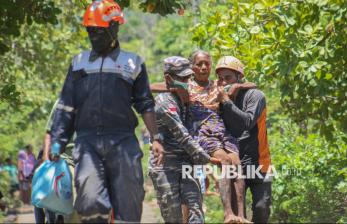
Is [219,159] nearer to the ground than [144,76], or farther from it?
nearer to the ground

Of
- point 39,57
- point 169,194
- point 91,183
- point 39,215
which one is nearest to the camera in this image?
point 91,183

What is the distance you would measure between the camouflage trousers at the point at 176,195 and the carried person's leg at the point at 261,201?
2.59 feet

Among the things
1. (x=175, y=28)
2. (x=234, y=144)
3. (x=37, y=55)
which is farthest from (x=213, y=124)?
(x=175, y=28)

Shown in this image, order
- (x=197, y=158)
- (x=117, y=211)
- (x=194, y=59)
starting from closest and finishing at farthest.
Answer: (x=117, y=211)
(x=197, y=158)
(x=194, y=59)

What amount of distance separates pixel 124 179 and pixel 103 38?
3.85ft

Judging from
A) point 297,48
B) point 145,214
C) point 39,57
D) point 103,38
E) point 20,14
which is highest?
point 39,57

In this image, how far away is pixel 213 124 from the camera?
10031mm

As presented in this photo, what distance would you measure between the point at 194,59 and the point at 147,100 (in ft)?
6.32

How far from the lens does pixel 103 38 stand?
8336mm

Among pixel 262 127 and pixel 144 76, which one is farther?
pixel 262 127

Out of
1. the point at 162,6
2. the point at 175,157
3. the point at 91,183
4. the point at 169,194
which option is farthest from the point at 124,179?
the point at 162,6

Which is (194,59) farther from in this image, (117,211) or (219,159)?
(117,211)

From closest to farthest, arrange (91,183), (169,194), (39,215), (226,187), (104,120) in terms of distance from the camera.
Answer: (91,183)
(104,120)
(169,194)
(226,187)
(39,215)

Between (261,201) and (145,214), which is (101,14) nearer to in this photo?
(261,201)
